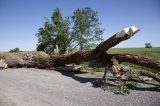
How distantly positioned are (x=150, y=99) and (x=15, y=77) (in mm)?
6513

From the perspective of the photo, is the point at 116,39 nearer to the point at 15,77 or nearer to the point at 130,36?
the point at 130,36

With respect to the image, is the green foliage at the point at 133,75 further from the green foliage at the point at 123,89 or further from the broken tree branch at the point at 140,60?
the green foliage at the point at 123,89

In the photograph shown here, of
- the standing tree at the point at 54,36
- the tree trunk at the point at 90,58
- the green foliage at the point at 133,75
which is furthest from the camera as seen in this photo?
the standing tree at the point at 54,36

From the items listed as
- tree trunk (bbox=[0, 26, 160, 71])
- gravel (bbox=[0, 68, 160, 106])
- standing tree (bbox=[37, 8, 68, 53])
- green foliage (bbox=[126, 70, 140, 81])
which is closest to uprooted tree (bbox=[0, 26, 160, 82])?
tree trunk (bbox=[0, 26, 160, 71])

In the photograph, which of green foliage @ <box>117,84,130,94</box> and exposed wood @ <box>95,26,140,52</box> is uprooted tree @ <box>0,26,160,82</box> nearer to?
exposed wood @ <box>95,26,140,52</box>

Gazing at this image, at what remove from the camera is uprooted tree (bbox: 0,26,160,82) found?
9.23 meters

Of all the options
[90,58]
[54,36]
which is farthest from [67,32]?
[90,58]

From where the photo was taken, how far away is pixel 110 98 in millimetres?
7551

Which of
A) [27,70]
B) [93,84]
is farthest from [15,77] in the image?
[93,84]

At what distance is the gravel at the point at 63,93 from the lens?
711 centimetres

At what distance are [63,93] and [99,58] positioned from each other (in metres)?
3.33

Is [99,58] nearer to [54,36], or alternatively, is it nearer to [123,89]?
[123,89]

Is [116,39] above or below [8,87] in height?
above

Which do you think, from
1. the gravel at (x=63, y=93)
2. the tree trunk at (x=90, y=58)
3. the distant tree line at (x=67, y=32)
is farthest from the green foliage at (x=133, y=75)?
the distant tree line at (x=67, y=32)
